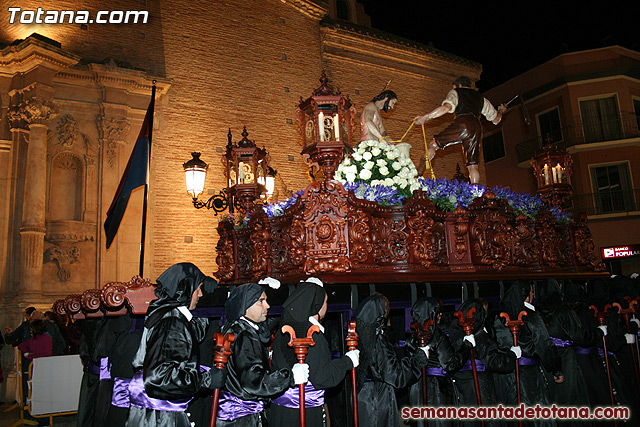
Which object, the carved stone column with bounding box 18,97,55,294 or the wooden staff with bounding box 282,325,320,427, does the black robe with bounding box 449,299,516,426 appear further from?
the carved stone column with bounding box 18,97,55,294

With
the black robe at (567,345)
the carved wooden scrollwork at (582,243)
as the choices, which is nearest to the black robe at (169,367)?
the black robe at (567,345)

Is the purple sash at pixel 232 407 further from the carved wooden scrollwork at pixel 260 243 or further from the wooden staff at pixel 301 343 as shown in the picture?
the carved wooden scrollwork at pixel 260 243

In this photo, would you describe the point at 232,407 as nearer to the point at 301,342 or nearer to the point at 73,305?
the point at 301,342

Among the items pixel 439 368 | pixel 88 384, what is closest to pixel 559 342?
pixel 439 368

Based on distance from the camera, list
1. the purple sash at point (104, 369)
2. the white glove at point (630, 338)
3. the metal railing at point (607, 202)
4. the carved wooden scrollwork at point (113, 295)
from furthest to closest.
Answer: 1. the metal railing at point (607, 202)
2. the white glove at point (630, 338)
3. the purple sash at point (104, 369)
4. the carved wooden scrollwork at point (113, 295)

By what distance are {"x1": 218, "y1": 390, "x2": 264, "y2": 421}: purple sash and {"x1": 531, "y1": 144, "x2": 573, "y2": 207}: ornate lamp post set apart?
809cm

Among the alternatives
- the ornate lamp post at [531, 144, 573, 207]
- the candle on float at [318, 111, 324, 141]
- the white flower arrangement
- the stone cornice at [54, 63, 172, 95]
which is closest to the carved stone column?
the stone cornice at [54, 63, 172, 95]

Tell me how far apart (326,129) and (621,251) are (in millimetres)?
19833

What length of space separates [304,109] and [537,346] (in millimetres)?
4378

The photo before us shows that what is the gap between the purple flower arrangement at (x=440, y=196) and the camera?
25.1ft

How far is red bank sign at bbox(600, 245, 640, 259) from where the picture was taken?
22.3 metres

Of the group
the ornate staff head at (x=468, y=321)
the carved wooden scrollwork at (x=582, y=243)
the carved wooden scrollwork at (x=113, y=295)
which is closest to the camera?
the carved wooden scrollwork at (x=113, y=295)

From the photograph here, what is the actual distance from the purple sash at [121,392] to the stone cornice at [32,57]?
10.2 meters

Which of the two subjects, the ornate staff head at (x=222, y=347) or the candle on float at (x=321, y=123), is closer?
the ornate staff head at (x=222, y=347)
